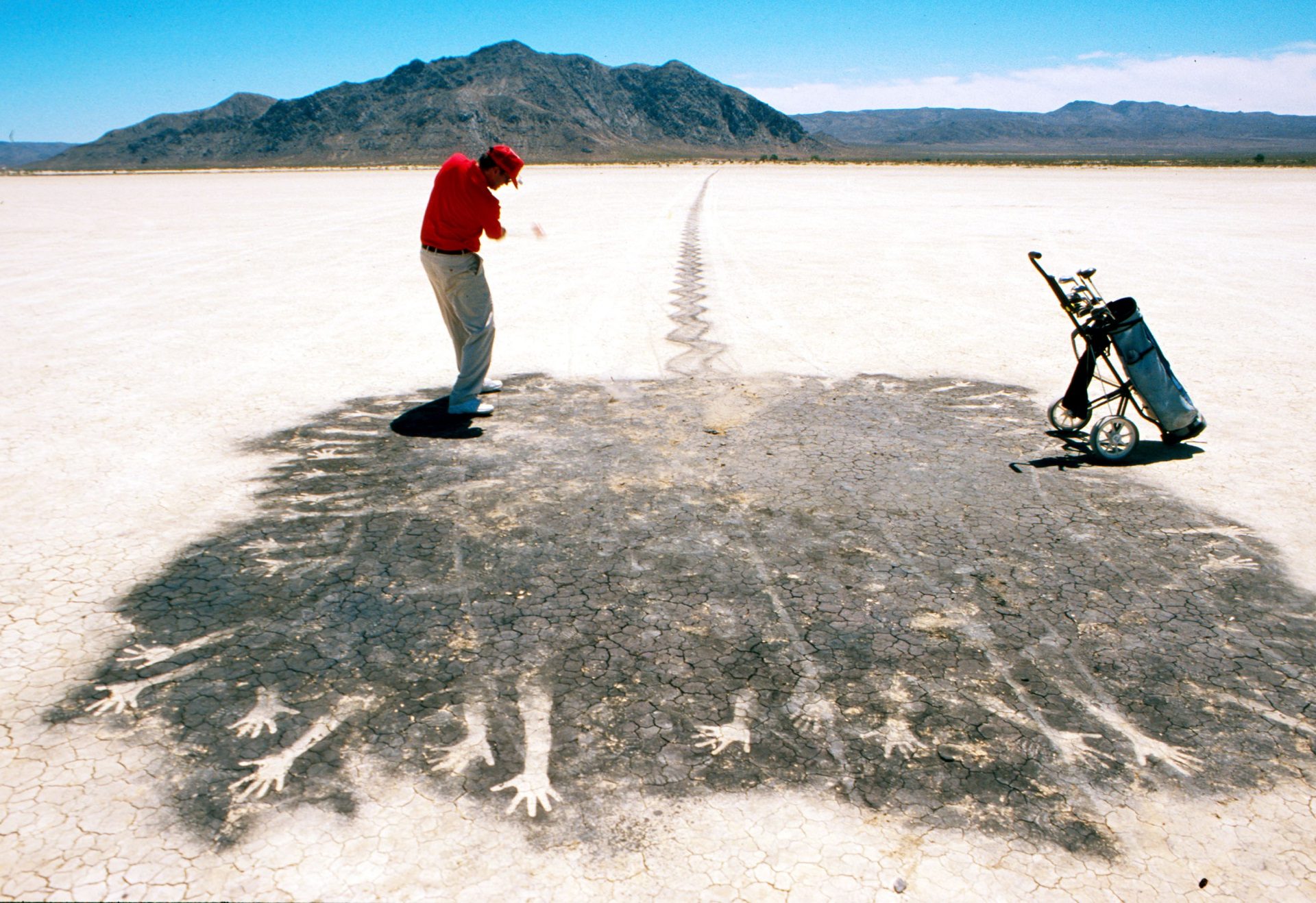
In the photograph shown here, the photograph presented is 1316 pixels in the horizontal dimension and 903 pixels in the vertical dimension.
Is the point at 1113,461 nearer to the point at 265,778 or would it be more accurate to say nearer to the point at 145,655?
the point at 265,778

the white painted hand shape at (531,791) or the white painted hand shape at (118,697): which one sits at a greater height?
the white painted hand shape at (118,697)

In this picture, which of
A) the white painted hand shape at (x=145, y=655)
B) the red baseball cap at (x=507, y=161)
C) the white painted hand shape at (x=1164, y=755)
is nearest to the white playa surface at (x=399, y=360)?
the white painted hand shape at (x=145, y=655)

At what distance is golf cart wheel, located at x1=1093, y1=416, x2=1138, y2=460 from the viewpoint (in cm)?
555

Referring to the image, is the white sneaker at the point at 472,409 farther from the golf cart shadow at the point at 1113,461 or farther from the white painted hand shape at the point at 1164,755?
the white painted hand shape at the point at 1164,755

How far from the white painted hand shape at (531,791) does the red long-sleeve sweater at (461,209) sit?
13.6 feet

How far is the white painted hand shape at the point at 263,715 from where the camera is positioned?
2.93m

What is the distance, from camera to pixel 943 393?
6.99 meters

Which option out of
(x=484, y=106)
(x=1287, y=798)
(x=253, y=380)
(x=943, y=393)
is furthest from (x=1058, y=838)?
(x=484, y=106)

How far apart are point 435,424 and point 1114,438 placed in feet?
14.9

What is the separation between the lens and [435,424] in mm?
6094

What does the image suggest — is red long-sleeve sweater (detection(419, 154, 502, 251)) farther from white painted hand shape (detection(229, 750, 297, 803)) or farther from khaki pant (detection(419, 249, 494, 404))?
white painted hand shape (detection(229, 750, 297, 803))

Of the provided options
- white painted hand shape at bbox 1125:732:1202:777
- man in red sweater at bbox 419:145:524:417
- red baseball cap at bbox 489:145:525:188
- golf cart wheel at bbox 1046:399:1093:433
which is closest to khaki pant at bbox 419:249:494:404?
man in red sweater at bbox 419:145:524:417

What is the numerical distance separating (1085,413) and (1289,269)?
408 inches

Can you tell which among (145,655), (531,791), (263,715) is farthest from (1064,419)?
(145,655)
